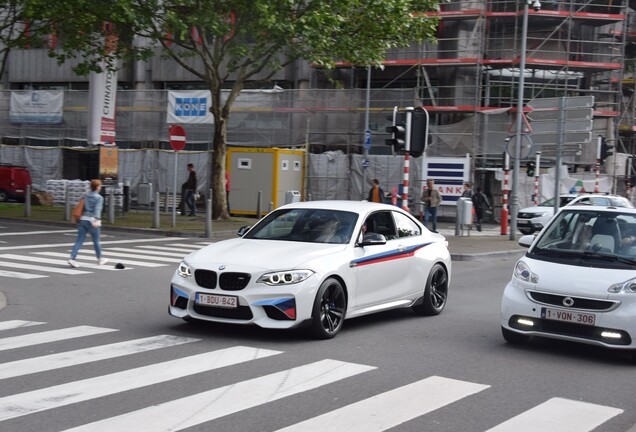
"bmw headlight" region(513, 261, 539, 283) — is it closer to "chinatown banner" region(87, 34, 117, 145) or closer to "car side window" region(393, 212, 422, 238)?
"car side window" region(393, 212, 422, 238)

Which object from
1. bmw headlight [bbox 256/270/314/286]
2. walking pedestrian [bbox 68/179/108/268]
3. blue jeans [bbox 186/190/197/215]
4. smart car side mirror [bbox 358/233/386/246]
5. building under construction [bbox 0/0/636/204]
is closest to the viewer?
bmw headlight [bbox 256/270/314/286]

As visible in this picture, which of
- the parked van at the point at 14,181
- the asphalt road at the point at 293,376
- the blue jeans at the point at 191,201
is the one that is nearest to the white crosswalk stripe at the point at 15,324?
the asphalt road at the point at 293,376

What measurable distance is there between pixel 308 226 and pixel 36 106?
4049 cm

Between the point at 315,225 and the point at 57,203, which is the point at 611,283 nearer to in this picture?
the point at 315,225

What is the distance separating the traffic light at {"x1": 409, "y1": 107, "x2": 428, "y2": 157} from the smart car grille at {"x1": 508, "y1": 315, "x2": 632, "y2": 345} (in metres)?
12.0

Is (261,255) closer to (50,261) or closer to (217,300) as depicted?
(217,300)

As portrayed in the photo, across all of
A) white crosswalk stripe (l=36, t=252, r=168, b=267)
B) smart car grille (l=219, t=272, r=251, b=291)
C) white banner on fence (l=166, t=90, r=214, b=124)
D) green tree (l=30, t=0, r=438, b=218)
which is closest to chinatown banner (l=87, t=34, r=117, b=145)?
green tree (l=30, t=0, r=438, b=218)

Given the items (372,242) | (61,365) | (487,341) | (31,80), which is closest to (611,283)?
(487,341)

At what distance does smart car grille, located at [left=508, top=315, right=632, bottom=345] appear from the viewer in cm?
889

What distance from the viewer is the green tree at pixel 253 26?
26984 millimetres

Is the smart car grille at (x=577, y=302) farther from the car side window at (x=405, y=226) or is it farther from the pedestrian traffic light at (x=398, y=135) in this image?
the pedestrian traffic light at (x=398, y=135)

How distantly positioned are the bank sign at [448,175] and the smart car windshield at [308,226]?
27279 mm

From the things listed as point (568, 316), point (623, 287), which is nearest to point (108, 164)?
point (568, 316)

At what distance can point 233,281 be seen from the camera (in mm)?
9422
